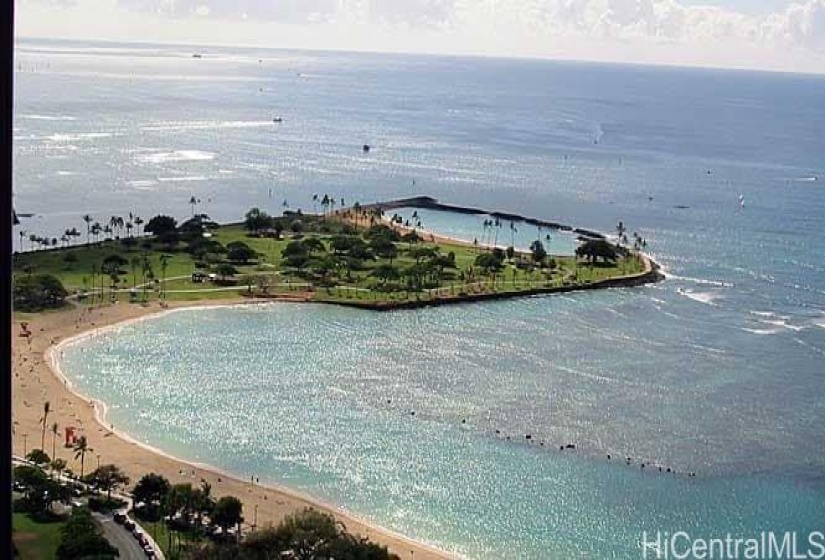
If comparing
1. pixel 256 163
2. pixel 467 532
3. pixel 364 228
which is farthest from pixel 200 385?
pixel 256 163

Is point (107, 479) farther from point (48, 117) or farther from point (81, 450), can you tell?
point (48, 117)

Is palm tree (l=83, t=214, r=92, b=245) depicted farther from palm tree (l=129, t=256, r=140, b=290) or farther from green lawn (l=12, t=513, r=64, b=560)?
green lawn (l=12, t=513, r=64, b=560)

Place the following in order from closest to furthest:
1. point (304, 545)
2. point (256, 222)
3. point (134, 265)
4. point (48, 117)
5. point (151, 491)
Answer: point (304, 545)
point (151, 491)
point (134, 265)
point (256, 222)
point (48, 117)

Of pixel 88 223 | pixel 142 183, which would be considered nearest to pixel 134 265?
pixel 88 223

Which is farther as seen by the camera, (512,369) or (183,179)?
(183,179)

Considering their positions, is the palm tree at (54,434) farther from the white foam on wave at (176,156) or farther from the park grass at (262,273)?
the white foam on wave at (176,156)

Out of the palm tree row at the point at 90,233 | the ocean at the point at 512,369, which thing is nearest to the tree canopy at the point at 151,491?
the ocean at the point at 512,369
